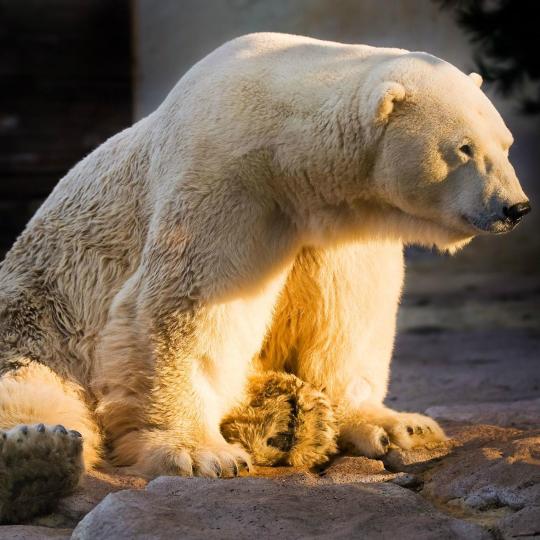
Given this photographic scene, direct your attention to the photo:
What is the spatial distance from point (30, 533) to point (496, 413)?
2.30 m

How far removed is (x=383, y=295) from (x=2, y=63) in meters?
5.61

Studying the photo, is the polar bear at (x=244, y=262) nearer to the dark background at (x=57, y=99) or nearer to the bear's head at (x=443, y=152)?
the bear's head at (x=443, y=152)

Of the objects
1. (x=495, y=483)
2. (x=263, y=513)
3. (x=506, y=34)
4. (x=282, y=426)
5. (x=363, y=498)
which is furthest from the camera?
(x=506, y=34)

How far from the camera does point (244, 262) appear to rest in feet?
11.5

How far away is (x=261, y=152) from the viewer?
11.4ft

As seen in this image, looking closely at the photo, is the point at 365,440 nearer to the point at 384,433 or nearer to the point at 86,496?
the point at 384,433

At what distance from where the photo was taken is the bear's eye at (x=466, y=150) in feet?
10.8

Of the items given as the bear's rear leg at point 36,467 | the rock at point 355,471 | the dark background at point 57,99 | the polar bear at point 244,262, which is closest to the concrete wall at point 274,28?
the dark background at point 57,99

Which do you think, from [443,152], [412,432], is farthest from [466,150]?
[412,432]

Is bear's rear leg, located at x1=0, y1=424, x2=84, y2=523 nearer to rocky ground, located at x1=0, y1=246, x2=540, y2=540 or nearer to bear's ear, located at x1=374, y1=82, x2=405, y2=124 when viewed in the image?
rocky ground, located at x1=0, y1=246, x2=540, y2=540

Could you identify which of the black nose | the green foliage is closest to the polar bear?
the black nose

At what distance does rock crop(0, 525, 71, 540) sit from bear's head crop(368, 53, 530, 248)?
1.45 meters

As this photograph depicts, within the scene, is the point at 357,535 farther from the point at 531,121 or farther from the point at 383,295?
the point at 531,121

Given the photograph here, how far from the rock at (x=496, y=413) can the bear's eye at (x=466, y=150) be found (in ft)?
4.63
